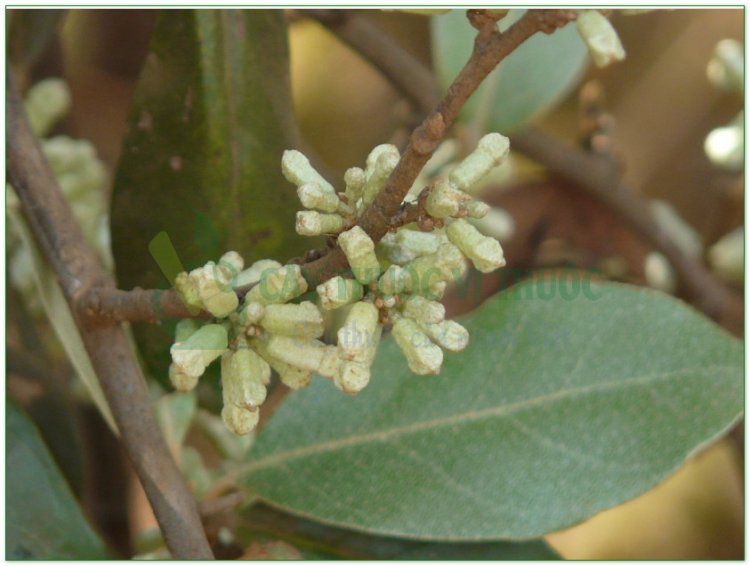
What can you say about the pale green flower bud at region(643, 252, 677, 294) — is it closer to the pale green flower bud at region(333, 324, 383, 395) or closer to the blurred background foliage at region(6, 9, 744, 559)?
the blurred background foliage at region(6, 9, 744, 559)

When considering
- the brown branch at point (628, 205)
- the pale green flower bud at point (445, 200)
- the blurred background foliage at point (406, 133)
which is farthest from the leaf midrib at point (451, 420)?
the brown branch at point (628, 205)

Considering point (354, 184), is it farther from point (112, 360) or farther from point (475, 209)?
point (112, 360)

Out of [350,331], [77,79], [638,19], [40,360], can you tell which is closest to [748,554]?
[350,331]

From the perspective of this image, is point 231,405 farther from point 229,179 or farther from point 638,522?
point 638,522

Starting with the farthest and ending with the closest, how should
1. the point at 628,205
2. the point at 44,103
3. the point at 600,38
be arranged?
the point at 628,205
the point at 44,103
the point at 600,38

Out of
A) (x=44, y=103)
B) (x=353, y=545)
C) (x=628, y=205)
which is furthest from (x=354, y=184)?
(x=628, y=205)

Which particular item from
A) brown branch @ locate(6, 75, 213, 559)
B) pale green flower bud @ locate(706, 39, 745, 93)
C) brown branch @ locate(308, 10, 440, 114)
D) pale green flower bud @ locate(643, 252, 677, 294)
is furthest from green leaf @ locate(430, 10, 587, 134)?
brown branch @ locate(6, 75, 213, 559)
